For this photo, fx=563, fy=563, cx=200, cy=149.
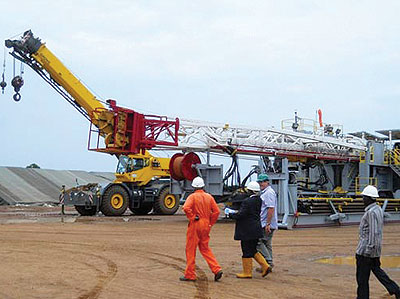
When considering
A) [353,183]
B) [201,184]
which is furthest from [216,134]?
[201,184]

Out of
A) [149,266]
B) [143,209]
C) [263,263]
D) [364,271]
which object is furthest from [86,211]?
[364,271]

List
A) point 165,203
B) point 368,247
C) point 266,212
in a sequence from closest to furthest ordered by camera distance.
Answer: point 368,247 → point 266,212 → point 165,203

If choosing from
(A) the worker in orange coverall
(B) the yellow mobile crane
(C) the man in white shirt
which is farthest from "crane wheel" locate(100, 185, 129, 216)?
(A) the worker in orange coverall

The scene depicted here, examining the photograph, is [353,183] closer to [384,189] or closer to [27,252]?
[384,189]

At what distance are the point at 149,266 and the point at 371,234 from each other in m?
4.53

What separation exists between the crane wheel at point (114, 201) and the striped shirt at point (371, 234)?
17.8 m

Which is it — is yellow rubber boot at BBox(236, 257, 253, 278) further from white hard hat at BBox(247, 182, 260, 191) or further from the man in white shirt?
white hard hat at BBox(247, 182, 260, 191)

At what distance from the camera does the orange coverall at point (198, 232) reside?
8680 mm

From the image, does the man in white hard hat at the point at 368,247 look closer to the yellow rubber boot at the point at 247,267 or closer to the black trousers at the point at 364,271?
the black trousers at the point at 364,271

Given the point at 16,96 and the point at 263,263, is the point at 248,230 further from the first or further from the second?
the point at 16,96

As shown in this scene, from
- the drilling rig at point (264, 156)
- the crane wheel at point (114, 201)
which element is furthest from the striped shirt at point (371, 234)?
the crane wheel at point (114, 201)

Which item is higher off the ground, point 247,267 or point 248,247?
point 248,247

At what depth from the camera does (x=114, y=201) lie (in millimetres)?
24203

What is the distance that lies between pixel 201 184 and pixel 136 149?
11.1m
